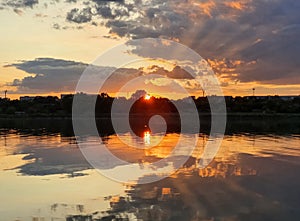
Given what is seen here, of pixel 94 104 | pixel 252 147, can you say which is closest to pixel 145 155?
pixel 252 147

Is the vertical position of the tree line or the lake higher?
the tree line

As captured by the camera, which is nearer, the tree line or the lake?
the lake

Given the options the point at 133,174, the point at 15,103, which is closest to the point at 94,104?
the point at 15,103

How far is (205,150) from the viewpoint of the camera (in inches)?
1131

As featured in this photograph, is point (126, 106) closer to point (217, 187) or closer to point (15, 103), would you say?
point (15, 103)

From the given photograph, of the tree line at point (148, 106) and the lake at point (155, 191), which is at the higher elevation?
the tree line at point (148, 106)

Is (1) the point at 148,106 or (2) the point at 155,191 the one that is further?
(1) the point at 148,106

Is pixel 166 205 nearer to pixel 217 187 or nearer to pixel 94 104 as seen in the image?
Answer: pixel 217 187

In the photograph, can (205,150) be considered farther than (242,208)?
Yes

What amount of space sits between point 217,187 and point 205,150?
12.6m

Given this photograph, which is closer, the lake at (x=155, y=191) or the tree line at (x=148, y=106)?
the lake at (x=155, y=191)

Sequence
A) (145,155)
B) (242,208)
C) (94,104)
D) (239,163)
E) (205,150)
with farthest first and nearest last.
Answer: (94,104)
(205,150)
(145,155)
(239,163)
(242,208)

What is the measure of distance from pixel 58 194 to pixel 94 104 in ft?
395

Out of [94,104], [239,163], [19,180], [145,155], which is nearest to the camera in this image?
[19,180]
